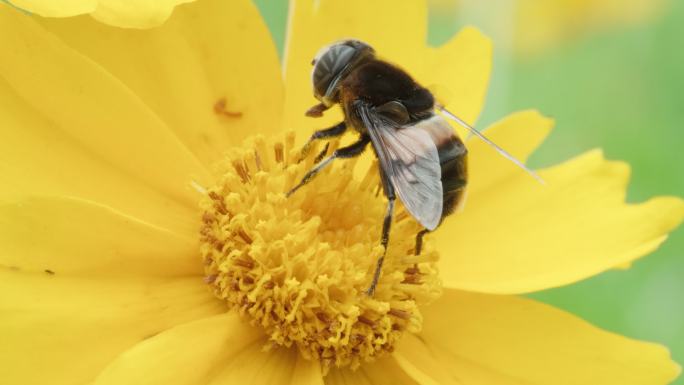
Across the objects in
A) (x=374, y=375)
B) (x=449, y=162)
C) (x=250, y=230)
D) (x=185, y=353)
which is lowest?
(x=374, y=375)

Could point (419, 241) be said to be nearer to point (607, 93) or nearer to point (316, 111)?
point (316, 111)

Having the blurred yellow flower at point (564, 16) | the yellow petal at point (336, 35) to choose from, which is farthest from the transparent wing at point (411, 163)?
the blurred yellow flower at point (564, 16)

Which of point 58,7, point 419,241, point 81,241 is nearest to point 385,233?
point 419,241

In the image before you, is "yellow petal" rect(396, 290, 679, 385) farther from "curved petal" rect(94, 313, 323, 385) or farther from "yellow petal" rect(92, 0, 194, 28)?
"yellow petal" rect(92, 0, 194, 28)

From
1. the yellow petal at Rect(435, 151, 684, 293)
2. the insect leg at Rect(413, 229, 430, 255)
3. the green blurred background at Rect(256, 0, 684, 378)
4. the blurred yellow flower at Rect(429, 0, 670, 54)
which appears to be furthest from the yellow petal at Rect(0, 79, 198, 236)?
the blurred yellow flower at Rect(429, 0, 670, 54)

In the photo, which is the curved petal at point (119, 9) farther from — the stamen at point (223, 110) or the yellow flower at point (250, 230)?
the stamen at point (223, 110)

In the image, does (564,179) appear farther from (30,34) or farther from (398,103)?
(30,34)
